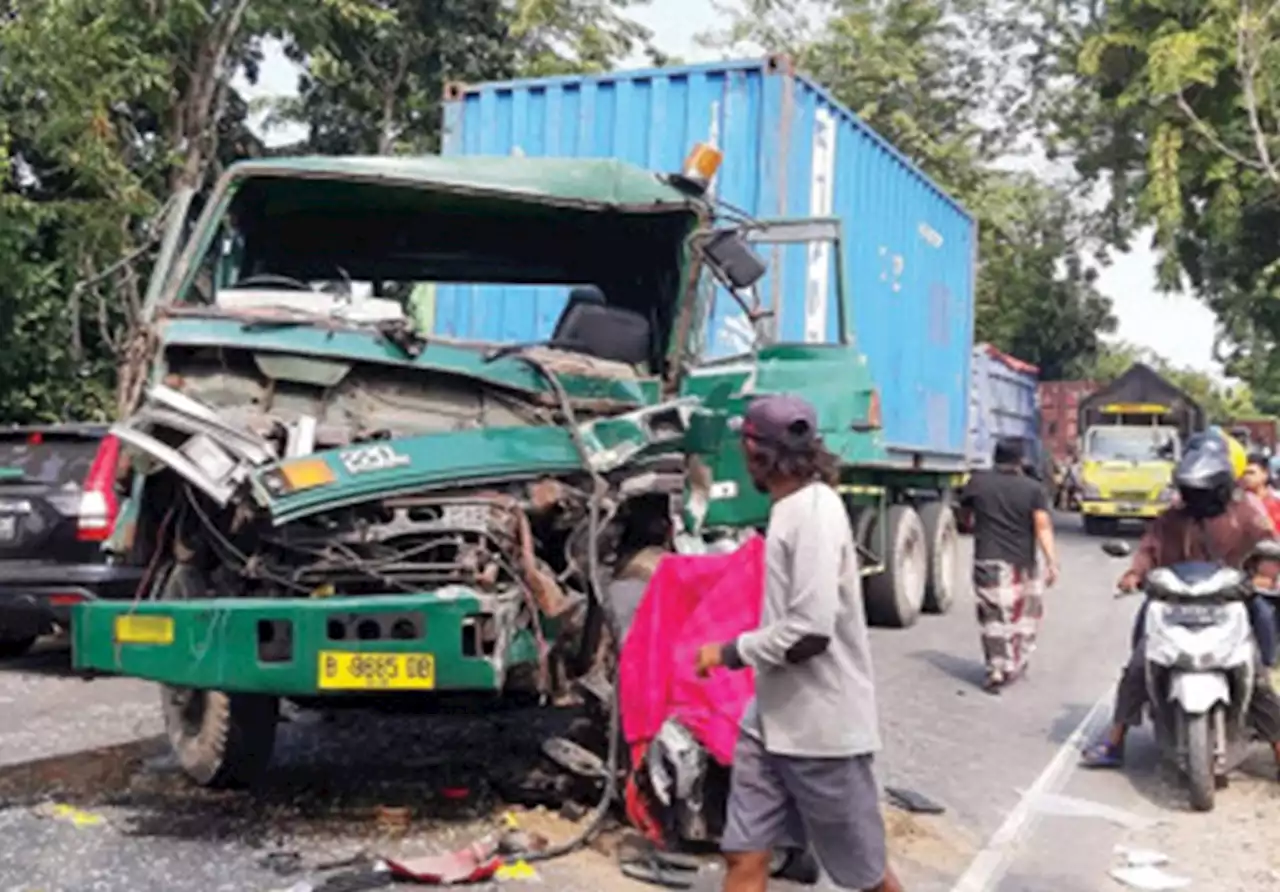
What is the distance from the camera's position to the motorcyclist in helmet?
648 cm

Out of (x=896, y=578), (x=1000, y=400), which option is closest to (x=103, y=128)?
(x=896, y=578)

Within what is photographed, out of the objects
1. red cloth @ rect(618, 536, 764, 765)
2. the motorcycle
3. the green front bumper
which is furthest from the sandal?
the green front bumper

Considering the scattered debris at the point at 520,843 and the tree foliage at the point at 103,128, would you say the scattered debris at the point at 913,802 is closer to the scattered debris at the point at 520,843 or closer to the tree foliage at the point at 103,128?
the scattered debris at the point at 520,843

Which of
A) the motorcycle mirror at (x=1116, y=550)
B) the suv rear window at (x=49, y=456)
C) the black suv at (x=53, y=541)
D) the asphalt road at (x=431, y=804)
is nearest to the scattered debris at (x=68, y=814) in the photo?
the asphalt road at (x=431, y=804)

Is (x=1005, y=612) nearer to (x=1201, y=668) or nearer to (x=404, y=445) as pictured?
(x=1201, y=668)

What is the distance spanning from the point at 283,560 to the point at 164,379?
2.56ft

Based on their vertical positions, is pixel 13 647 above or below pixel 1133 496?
below

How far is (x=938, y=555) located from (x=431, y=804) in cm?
731

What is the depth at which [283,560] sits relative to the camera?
199 inches

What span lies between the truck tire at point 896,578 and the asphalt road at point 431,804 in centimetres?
243

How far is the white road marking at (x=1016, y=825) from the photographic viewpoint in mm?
5000

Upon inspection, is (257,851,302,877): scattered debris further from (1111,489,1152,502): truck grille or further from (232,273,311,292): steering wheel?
(1111,489,1152,502): truck grille

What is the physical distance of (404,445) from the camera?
16.2 feet

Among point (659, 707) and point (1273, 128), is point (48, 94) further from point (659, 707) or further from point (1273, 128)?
point (1273, 128)
